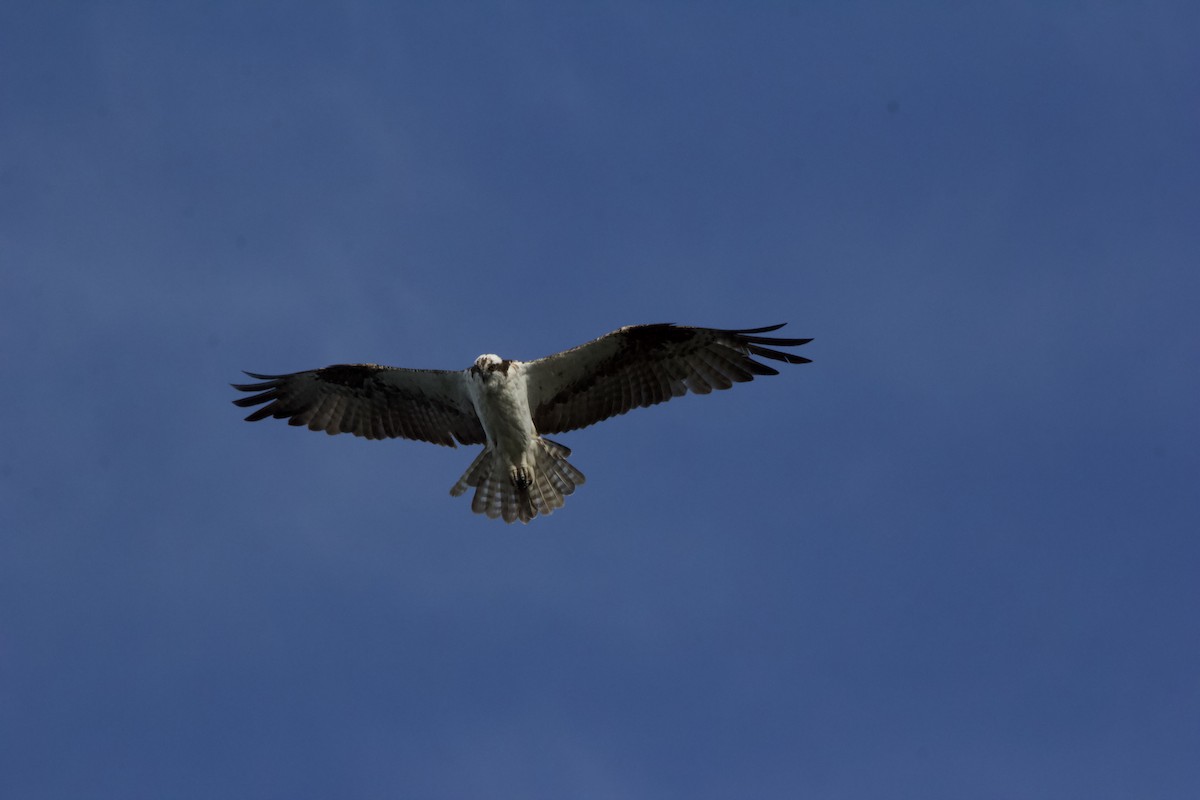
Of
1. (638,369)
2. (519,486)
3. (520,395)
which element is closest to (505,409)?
(520,395)

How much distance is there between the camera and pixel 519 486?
16.4 m

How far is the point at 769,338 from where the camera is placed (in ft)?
52.5

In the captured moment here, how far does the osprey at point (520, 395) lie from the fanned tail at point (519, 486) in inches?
0.4

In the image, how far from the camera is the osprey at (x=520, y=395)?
1605cm

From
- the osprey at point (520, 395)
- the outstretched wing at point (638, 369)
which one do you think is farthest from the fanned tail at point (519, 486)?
the outstretched wing at point (638, 369)

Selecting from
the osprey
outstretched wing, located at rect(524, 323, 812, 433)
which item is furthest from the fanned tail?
outstretched wing, located at rect(524, 323, 812, 433)

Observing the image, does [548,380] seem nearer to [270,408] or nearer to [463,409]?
[463,409]

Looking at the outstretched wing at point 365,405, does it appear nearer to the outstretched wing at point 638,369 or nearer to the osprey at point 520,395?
the osprey at point 520,395

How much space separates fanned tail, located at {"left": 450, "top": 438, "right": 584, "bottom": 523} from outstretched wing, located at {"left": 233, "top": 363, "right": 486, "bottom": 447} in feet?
Result: 1.61

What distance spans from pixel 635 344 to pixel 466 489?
8.23 ft

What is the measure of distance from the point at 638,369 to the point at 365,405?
127 inches

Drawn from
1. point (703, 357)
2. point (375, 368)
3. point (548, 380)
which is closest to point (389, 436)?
point (375, 368)

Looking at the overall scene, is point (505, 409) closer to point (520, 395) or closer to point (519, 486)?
point (520, 395)

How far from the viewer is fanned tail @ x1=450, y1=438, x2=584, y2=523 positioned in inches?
648
